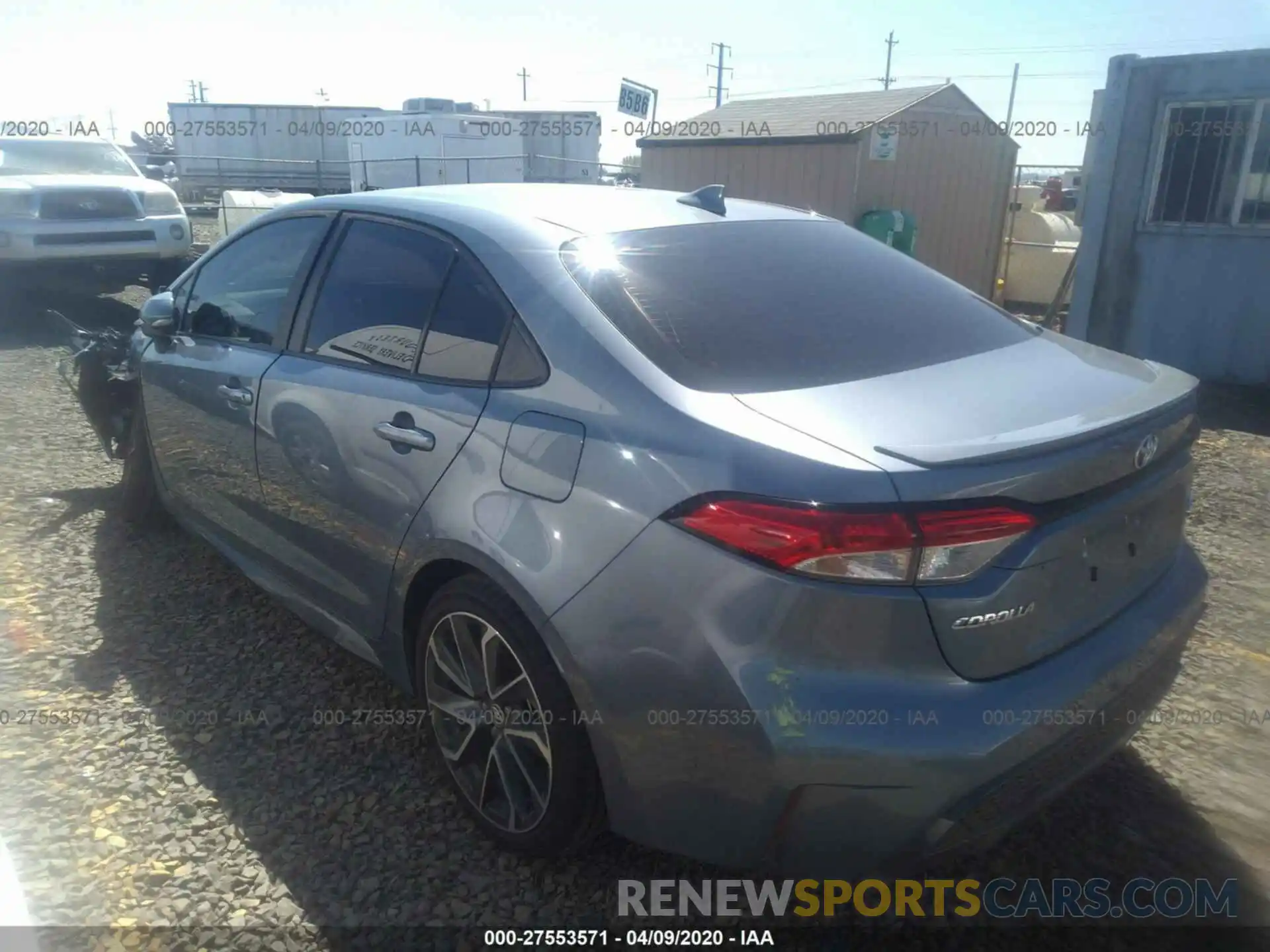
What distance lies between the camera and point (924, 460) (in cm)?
183

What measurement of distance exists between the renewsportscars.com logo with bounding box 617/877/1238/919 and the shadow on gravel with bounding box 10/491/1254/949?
3 cm

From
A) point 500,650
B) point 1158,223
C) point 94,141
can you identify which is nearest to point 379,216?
point 500,650

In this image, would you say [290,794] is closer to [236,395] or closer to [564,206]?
[236,395]

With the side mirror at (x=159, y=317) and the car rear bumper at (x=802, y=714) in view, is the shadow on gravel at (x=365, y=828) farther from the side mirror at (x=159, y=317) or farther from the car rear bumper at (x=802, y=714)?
the side mirror at (x=159, y=317)

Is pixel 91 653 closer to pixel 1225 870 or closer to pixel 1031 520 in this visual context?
pixel 1031 520

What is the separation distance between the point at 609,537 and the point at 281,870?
4.37 ft

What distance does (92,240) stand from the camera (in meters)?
9.77

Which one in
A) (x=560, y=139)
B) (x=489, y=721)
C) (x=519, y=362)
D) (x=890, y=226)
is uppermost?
(x=560, y=139)

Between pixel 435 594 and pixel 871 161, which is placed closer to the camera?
pixel 435 594

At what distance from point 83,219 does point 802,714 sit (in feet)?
34.1

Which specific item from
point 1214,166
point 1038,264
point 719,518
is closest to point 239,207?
point 1038,264

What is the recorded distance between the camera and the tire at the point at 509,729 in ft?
7.34

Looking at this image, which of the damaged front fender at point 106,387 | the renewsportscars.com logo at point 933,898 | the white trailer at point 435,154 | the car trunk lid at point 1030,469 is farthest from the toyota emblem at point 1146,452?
the white trailer at point 435,154

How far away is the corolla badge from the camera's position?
1848mm
